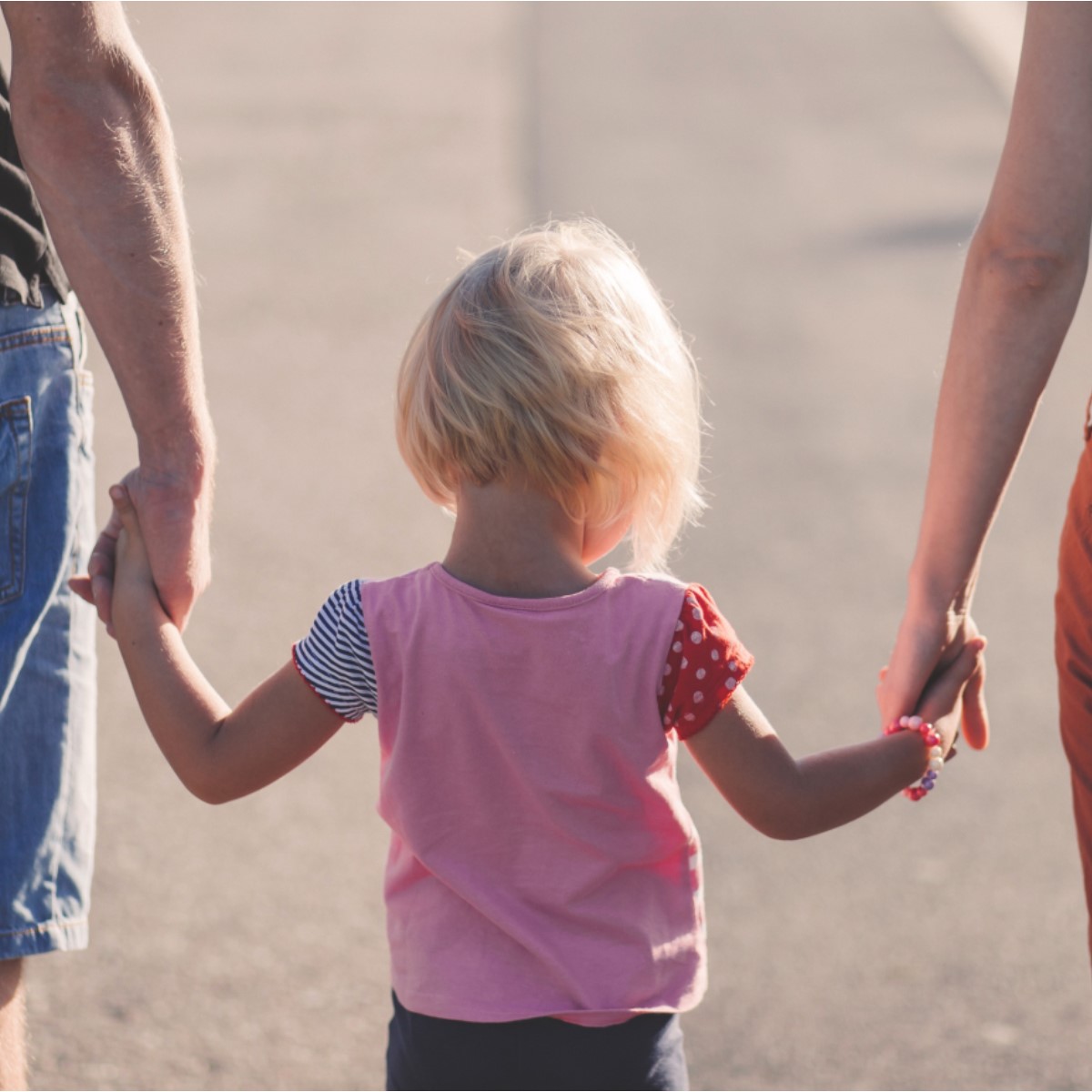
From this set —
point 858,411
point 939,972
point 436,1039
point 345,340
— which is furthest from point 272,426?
point 436,1039

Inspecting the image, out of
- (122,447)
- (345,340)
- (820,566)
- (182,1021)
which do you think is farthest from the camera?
(345,340)

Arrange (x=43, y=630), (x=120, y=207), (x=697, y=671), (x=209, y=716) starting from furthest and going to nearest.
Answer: (x=43, y=630) < (x=120, y=207) < (x=209, y=716) < (x=697, y=671)

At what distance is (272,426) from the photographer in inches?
272

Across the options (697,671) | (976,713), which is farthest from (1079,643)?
(697,671)

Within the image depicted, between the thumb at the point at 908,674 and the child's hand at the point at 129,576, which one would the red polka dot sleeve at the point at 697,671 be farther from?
the child's hand at the point at 129,576

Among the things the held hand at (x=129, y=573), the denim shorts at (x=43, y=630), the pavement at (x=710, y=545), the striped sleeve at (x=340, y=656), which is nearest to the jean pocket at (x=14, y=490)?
the denim shorts at (x=43, y=630)

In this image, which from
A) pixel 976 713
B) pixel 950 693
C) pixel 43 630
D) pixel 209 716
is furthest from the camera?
pixel 976 713

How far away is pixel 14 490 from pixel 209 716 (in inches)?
17.7

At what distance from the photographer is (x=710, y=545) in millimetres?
5656

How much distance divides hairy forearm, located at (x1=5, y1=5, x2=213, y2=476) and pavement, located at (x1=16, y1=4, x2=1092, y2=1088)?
5.34 feet

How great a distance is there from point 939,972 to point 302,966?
1.45 m

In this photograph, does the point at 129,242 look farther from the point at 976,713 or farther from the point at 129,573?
the point at 976,713

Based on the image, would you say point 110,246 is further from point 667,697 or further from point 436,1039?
point 436,1039

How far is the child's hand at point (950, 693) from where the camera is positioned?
2260 mm
